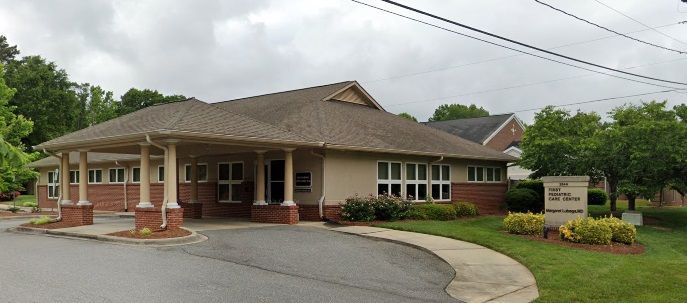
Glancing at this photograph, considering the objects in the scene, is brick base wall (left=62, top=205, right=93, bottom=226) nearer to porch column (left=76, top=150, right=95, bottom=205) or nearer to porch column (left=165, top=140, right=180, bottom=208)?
porch column (left=76, top=150, right=95, bottom=205)

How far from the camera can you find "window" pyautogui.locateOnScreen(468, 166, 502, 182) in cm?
2794

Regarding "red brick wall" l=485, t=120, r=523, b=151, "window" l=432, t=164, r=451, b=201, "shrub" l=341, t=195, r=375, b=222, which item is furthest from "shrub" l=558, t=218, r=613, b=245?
"red brick wall" l=485, t=120, r=523, b=151

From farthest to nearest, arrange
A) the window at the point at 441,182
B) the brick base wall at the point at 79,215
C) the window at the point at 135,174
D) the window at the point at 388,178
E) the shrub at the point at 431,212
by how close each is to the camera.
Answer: the window at the point at 135,174
the window at the point at 441,182
the window at the point at 388,178
the shrub at the point at 431,212
the brick base wall at the point at 79,215

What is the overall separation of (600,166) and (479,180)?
A: 20.9 feet

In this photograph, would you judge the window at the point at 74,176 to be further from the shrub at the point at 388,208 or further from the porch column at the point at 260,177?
the shrub at the point at 388,208

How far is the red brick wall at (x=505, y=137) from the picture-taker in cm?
4734

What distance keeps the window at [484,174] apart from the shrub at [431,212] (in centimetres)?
540

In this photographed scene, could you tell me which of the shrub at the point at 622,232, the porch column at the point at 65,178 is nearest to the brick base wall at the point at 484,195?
the shrub at the point at 622,232

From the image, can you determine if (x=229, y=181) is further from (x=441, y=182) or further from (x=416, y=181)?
(x=441, y=182)

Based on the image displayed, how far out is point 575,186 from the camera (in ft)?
54.6

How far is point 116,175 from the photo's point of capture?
31.5 m

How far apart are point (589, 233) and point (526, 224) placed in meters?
2.28

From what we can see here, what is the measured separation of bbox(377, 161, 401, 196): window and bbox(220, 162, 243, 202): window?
17.7 feet

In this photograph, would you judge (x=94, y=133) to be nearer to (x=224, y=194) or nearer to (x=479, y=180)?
(x=224, y=194)
